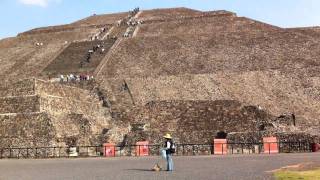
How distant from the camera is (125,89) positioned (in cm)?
4600

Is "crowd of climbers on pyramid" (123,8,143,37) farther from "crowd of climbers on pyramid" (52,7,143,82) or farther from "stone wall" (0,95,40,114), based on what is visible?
"stone wall" (0,95,40,114)

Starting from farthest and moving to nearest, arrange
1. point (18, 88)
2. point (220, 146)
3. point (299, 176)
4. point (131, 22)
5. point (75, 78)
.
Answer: point (131, 22)
point (75, 78)
point (18, 88)
point (220, 146)
point (299, 176)

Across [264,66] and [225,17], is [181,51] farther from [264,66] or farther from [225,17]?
[225,17]

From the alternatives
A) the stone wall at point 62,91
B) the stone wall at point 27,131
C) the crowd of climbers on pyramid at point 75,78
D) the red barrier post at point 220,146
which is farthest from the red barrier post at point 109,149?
the crowd of climbers on pyramid at point 75,78

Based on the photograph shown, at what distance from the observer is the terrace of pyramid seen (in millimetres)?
36531

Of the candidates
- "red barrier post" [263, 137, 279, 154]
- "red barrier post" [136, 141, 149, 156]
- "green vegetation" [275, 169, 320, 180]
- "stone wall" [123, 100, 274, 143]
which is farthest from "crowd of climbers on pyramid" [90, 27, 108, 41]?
"green vegetation" [275, 169, 320, 180]

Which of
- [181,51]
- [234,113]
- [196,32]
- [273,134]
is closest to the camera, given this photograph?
[273,134]

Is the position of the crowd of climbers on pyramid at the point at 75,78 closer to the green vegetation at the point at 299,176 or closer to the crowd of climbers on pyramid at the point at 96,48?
the crowd of climbers on pyramid at the point at 96,48

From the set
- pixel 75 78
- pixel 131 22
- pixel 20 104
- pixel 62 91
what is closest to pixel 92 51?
pixel 75 78

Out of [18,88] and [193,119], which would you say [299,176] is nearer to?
[193,119]

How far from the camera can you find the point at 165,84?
4709 cm

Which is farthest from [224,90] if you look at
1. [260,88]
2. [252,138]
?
[252,138]

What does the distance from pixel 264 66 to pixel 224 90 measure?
7037mm

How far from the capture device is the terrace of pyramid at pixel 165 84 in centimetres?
3653
